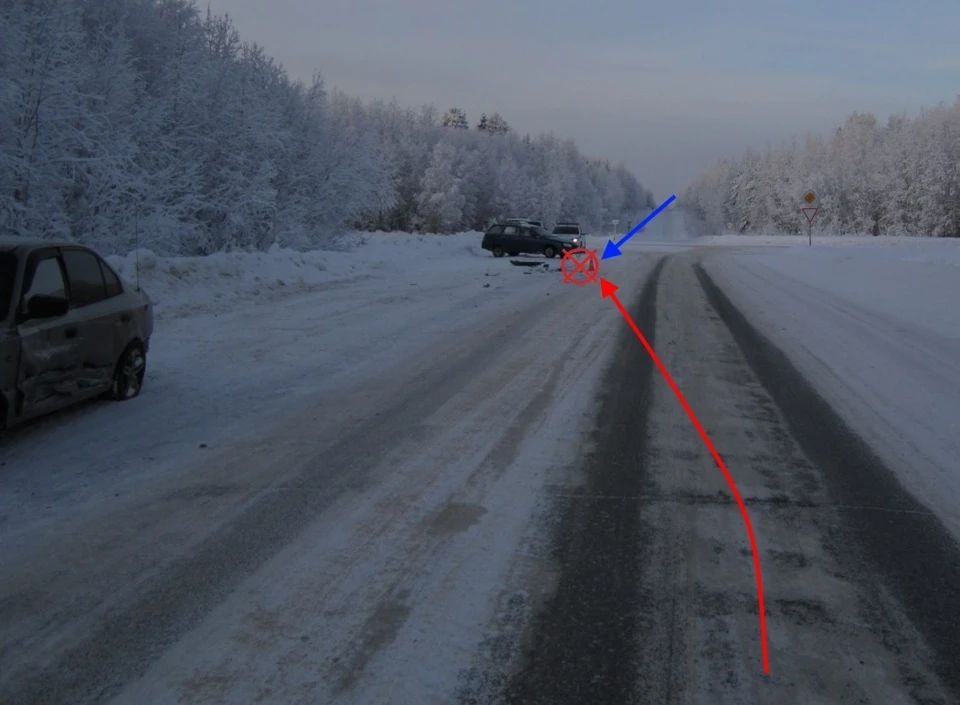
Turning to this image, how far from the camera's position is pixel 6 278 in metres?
6.35

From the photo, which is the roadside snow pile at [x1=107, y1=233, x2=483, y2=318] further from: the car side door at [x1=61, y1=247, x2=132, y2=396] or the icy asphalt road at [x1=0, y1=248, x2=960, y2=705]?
the icy asphalt road at [x1=0, y1=248, x2=960, y2=705]

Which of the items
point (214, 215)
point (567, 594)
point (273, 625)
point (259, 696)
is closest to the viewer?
point (259, 696)

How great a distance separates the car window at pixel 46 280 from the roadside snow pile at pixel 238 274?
21.8 feet

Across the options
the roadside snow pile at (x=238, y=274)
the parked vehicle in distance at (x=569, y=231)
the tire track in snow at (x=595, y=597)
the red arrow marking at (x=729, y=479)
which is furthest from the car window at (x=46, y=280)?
the parked vehicle in distance at (x=569, y=231)

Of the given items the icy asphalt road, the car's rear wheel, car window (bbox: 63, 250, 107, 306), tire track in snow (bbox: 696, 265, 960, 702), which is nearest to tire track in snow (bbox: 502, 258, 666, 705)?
the icy asphalt road

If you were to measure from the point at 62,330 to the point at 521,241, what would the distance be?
31249 millimetres

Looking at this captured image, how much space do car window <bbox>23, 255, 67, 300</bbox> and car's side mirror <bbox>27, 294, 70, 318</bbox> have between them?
0.22 metres

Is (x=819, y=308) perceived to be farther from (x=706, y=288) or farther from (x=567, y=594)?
(x=567, y=594)

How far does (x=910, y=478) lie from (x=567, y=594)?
3.38m

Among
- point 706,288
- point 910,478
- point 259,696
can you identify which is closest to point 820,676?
point 259,696

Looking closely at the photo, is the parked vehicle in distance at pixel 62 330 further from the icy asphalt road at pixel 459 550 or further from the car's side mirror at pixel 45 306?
the icy asphalt road at pixel 459 550

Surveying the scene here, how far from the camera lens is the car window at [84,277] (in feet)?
23.4

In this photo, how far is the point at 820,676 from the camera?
3.41 meters

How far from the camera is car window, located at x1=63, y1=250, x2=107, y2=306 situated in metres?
7.12
